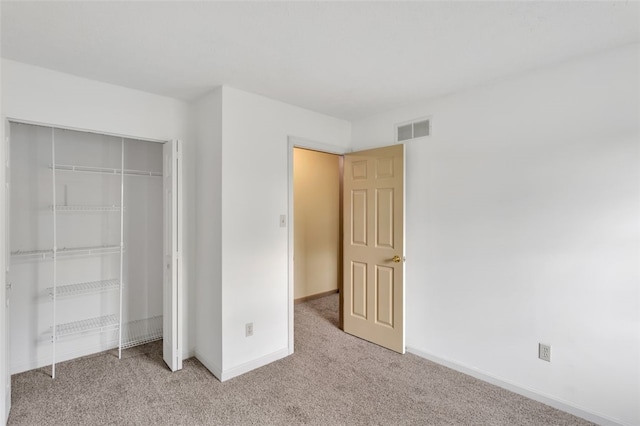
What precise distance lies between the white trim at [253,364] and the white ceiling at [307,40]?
2.38 m

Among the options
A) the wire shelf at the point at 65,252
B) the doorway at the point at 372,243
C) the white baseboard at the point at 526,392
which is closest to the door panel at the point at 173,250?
the wire shelf at the point at 65,252

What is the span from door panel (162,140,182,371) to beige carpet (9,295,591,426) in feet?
0.71

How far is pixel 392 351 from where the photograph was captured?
311cm

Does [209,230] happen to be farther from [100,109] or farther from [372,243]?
[372,243]

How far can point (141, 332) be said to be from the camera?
10.8 feet

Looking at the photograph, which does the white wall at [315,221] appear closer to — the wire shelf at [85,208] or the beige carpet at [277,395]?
the beige carpet at [277,395]

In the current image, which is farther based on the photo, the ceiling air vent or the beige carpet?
the ceiling air vent

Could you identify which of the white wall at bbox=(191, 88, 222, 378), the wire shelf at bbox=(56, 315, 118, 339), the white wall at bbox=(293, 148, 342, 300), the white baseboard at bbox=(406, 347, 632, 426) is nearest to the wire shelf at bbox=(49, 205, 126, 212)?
the white wall at bbox=(191, 88, 222, 378)

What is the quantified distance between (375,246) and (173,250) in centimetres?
192

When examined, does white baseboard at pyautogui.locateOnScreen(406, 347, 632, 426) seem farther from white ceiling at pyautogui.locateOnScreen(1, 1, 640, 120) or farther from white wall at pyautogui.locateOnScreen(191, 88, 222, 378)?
white ceiling at pyautogui.locateOnScreen(1, 1, 640, 120)

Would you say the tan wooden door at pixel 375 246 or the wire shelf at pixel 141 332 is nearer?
the tan wooden door at pixel 375 246

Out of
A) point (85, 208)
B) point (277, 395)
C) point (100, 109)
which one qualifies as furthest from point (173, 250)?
point (277, 395)

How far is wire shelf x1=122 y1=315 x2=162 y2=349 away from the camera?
3189 millimetres

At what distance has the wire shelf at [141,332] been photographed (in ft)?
10.5
